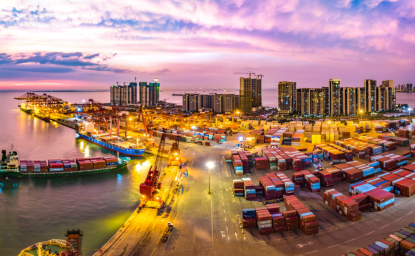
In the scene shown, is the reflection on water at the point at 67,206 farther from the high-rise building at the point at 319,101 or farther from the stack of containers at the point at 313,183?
the high-rise building at the point at 319,101

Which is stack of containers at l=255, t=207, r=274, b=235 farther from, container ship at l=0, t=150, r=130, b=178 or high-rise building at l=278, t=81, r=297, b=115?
high-rise building at l=278, t=81, r=297, b=115

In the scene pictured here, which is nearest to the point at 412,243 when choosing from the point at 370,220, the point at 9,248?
the point at 370,220

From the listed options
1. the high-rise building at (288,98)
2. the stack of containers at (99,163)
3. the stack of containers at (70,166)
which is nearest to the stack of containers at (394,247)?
the stack of containers at (99,163)

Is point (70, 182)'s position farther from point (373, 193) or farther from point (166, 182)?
point (373, 193)

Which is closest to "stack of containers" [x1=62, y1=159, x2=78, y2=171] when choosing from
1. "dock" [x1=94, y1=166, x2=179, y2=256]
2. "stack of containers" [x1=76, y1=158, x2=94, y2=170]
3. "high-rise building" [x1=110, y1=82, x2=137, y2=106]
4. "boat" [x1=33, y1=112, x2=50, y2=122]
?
"stack of containers" [x1=76, y1=158, x2=94, y2=170]

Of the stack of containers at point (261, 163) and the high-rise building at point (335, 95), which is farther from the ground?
the high-rise building at point (335, 95)

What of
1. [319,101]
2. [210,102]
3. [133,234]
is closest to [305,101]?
[319,101]
